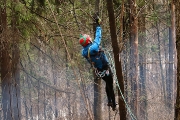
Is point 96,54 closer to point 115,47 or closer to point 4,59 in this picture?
point 115,47

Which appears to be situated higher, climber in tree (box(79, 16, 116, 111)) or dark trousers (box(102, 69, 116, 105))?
climber in tree (box(79, 16, 116, 111))

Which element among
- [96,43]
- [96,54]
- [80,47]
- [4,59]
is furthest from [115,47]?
[80,47]

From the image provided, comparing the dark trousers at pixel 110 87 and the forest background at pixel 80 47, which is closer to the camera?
the forest background at pixel 80 47

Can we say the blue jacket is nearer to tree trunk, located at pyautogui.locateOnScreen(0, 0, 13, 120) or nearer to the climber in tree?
the climber in tree

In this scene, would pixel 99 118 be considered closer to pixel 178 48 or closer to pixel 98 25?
pixel 98 25

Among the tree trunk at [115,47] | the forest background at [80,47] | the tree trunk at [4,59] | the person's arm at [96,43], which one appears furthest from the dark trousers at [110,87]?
the tree trunk at [4,59]

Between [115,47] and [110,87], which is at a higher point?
[115,47]

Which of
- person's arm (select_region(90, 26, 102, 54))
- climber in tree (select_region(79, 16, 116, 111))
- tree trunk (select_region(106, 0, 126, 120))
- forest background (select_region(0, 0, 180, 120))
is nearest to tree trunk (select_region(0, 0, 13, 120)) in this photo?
forest background (select_region(0, 0, 180, 120))

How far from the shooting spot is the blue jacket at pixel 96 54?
5144 mm

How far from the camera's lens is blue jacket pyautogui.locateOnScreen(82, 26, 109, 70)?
514 centimetres

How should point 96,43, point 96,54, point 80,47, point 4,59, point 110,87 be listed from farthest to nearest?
point 80,47, point 4,59, point 110,87, point 96,54, point 96,43

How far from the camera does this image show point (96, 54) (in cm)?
533

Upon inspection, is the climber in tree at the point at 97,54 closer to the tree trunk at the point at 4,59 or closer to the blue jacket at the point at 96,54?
the blue jacket at the point at 96,54

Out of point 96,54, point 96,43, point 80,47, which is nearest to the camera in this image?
point 96,43
